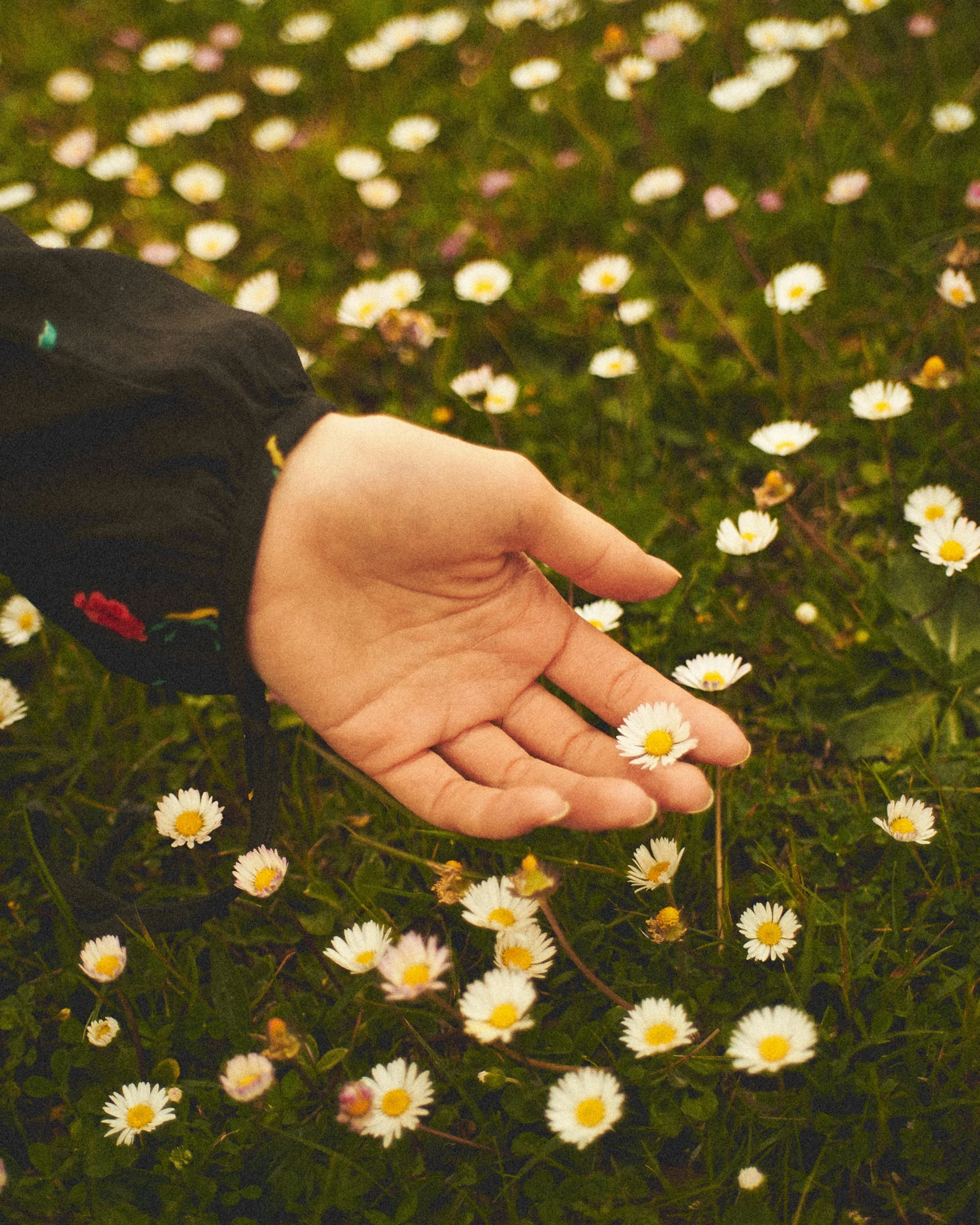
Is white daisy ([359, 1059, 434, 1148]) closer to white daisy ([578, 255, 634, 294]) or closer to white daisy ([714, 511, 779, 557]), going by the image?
white daisy ([714, 511, 779, 557])

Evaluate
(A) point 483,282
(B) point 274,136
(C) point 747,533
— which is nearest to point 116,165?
(B) point 274,136

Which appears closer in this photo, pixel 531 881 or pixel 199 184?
pixel 531 881

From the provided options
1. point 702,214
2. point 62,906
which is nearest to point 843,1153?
point 62,906

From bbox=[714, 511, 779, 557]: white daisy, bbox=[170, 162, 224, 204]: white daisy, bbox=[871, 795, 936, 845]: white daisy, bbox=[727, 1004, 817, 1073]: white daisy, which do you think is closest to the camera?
bbox=[727, 1004, 817, 1073]: white daisy

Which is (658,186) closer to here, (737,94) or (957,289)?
(737,94)

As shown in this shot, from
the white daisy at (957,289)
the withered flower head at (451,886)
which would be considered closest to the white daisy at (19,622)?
the withered flower head at (451,886)

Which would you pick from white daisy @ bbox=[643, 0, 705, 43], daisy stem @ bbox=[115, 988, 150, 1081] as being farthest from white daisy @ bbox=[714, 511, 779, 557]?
white daisy @ bbox=[643, 0, 705, 43]
